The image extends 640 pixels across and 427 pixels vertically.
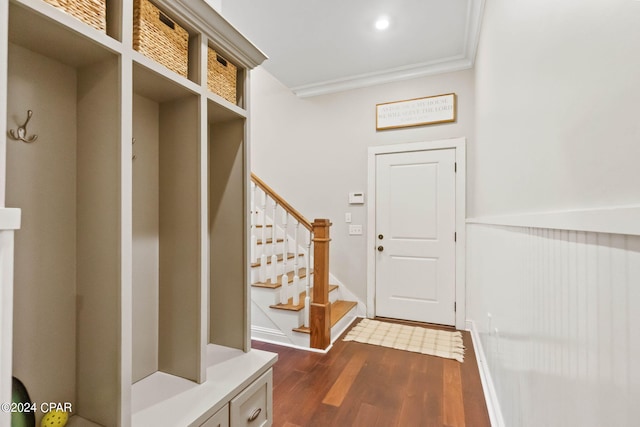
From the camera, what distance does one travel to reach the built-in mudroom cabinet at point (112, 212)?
0.80m

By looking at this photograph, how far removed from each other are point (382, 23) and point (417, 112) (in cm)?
106

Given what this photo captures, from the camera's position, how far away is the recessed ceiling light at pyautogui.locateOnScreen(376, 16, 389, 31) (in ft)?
8.26

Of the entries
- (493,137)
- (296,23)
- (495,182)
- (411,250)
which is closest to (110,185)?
(495,182)

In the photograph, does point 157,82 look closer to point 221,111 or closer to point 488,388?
point 221,111

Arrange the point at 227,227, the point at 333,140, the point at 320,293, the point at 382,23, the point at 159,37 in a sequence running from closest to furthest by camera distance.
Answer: the point at 159,37 < the point at 227,227 < the point at 382,23 < the point at 320,293 < the point at 333,140

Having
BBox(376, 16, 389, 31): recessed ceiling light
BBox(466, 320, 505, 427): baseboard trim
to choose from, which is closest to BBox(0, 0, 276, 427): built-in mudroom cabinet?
BBox(466, 320, 505, 427): baseboard trim

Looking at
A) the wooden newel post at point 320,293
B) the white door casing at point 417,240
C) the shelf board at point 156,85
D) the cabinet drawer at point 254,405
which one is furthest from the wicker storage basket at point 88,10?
the white door casing at point 417,240

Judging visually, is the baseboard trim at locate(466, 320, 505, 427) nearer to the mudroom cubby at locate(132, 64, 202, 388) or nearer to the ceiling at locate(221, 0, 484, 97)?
the mudroom cubby at locate(132, 64, 202, 388)

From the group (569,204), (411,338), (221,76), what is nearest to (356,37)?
(221,76)

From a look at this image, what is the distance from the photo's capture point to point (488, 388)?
1.97m

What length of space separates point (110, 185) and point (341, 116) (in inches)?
124

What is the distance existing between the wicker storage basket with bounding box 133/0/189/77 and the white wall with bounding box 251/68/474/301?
269cm

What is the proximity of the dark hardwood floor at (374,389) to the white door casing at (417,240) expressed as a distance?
70cm

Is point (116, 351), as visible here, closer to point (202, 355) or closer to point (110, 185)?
point (202, 355)
